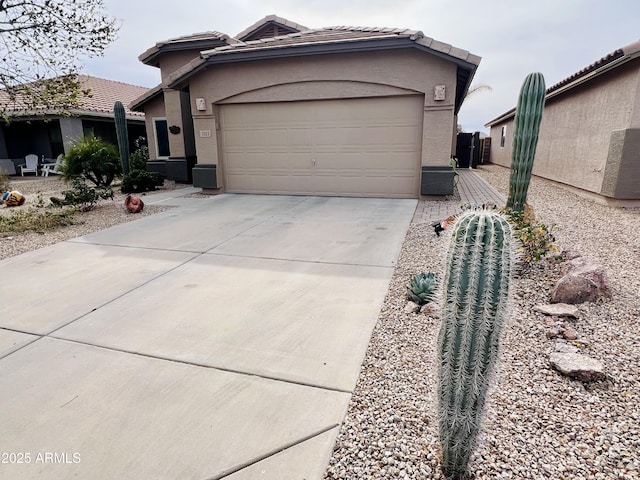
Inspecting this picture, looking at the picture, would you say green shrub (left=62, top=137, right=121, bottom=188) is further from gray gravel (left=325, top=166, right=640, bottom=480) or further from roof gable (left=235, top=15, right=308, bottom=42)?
gray gravel (left=325, top=166, right=640, bottom=480)

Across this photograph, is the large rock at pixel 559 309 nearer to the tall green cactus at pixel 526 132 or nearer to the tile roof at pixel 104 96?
the tall green cactus at pixel 526 132

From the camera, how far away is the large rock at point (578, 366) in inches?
96.6

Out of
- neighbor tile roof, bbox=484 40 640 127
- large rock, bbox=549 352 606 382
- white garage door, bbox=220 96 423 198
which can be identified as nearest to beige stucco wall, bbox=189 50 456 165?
white garage door, bbox=220 96 423 198

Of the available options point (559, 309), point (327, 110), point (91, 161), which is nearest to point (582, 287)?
point (559, 309)

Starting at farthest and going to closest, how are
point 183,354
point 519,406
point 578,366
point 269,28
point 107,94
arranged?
point 107,94
point 269,28
point 183,354
point 578,366
point 519,406

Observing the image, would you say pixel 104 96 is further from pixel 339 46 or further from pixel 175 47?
pixel 339 46

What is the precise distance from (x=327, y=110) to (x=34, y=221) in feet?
21.8

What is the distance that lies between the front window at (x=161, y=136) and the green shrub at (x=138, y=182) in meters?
2.89

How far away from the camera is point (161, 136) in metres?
14.4

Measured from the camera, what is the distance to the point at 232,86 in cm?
997

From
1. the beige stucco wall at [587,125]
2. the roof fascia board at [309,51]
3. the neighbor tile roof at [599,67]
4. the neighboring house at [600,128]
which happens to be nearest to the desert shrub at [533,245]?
the roof fascia board at [309,51]

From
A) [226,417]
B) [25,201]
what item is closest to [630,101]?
[226,417]

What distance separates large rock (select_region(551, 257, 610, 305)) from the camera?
3506 millimetres

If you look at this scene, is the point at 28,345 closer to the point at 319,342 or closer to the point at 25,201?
the point at 319,342
